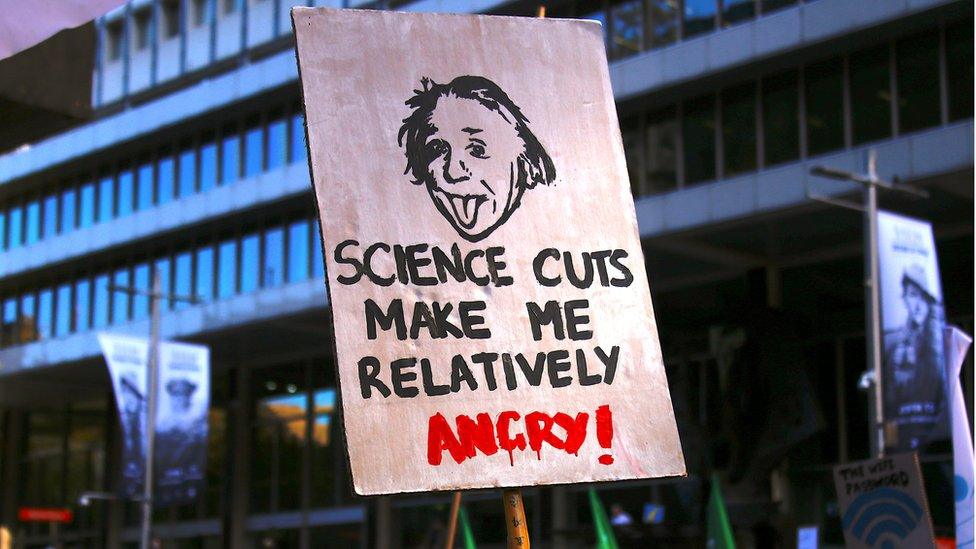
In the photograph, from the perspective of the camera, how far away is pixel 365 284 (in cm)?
360

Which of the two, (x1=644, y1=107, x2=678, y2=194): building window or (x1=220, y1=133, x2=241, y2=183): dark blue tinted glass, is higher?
(x1=220, y1=133, x2=241, y2=183): dark blue tinted glass

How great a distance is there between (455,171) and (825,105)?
2031cm

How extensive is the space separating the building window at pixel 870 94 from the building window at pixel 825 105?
0.76ft

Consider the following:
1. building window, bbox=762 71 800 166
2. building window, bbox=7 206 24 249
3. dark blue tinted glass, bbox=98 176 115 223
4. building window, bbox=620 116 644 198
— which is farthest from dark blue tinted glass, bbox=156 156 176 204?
building window, bbox=762 71 800 166

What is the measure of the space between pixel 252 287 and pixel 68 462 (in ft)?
44.9

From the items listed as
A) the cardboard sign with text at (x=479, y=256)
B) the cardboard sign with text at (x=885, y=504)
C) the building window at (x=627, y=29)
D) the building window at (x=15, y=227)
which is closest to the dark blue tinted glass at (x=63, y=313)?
the building window at (x=15, y=227)

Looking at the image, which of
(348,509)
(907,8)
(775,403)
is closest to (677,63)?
(907,8)

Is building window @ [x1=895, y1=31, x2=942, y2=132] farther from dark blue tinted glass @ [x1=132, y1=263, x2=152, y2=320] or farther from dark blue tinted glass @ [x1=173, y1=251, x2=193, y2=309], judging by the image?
dark blue tinted glass @ [x1=132, y1=263, x2=152, y2=320]

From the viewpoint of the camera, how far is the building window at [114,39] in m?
36.4

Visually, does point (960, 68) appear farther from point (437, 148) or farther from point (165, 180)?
point (165, 180)

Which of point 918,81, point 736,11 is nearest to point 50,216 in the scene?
point 736,11

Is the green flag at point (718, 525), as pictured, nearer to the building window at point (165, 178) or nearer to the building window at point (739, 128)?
the building window at point (739, 128)

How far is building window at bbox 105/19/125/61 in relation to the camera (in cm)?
3638

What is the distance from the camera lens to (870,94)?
2262 cm
